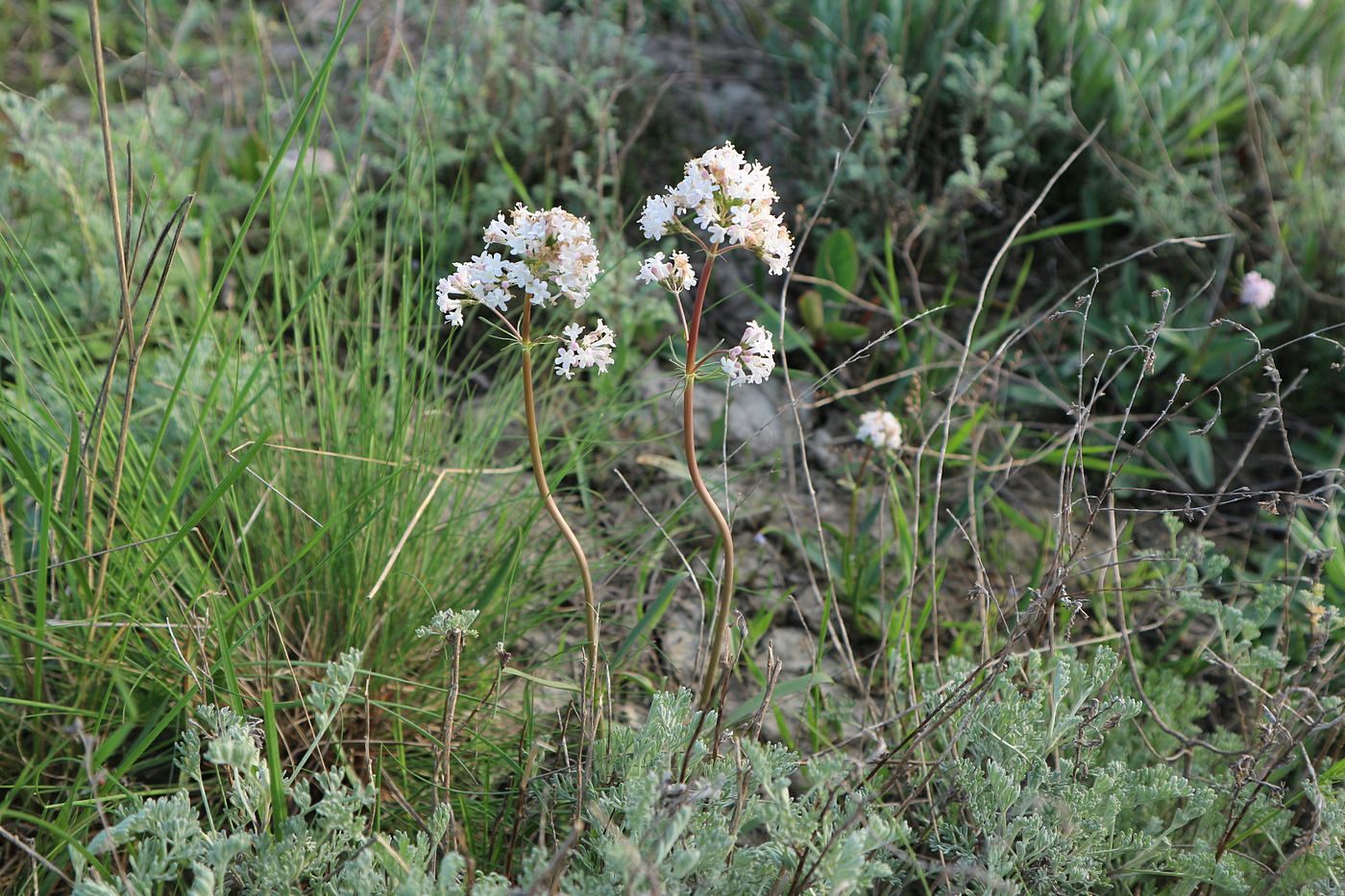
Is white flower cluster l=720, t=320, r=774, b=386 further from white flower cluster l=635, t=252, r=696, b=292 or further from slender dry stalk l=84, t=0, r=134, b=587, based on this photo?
slender dry stalk l=84, t=0, r=134, b=587

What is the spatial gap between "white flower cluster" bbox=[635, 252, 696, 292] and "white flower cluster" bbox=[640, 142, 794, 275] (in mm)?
41

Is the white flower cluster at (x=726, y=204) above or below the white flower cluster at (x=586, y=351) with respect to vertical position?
above

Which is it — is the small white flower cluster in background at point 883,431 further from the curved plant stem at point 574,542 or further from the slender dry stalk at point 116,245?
the slender dry stalk at point 116,245

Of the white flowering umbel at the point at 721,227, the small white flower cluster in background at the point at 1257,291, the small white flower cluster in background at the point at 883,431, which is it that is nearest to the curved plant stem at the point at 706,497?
the white flowering umbel at the point at 721,227

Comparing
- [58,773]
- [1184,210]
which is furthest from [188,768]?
[1184,210]

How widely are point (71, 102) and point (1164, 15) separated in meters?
3.38

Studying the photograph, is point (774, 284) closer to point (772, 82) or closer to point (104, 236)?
point (772, 82)

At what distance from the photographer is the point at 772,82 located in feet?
11.1

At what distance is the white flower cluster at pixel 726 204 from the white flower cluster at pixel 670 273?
41 millimetres

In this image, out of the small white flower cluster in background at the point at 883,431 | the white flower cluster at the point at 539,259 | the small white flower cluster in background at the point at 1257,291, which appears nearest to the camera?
the white flower cluster at the point at 539,259

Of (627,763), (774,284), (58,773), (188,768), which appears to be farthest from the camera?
(774,284)

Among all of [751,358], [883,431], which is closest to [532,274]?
[751,358]

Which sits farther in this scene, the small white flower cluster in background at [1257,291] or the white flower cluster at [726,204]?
the small white flower cluster in background at [1257,291]

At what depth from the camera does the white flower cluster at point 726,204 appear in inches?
45.2
